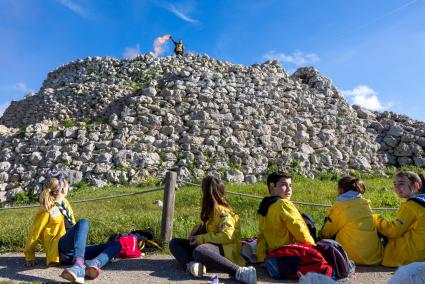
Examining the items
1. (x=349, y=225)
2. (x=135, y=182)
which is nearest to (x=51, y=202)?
(x=349, y=225)

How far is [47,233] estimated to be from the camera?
4.83 metres

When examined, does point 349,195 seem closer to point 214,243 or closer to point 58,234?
point 214,243

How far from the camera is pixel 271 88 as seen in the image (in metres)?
16.0

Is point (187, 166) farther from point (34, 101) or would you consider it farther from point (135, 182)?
point (34, 101)

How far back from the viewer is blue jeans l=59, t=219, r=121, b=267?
4672 millimetres

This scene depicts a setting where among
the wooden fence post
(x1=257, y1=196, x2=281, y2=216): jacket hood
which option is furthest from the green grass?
(x1=257, y1=196, x2=281, y2=216): jacket hood

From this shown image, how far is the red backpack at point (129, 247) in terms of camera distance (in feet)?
18.2

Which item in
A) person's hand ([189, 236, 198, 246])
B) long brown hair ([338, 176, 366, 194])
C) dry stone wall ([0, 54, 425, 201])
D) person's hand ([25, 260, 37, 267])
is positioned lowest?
person's hand ([25, 260, 37, 267])

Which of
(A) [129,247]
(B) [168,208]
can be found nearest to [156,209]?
(B) [168,208]

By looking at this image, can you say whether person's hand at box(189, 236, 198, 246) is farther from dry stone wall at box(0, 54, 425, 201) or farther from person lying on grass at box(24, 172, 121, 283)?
dry stone wall at box(0, 54, 425, 201)

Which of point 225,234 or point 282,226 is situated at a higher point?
point 282,226

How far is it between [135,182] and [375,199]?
649cm

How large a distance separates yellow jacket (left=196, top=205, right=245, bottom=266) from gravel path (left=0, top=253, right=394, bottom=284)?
0.90 ft

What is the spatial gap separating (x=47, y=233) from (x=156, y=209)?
4942mm
